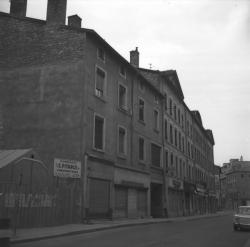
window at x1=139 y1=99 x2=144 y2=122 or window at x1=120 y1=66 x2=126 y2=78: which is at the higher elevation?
window at x1=120 y1=66 x2=126 y2=78

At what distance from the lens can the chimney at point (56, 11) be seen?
81.9ft

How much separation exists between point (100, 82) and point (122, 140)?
4831mm

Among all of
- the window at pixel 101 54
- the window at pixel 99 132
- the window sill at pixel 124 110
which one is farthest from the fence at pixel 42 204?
the window at pixel 101 54

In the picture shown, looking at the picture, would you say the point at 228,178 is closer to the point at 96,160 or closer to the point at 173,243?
the point at 96,160

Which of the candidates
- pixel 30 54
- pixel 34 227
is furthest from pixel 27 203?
pixel 30 54

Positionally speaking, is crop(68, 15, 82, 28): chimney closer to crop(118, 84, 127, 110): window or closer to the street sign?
crop(118, 84, 127, 110): window

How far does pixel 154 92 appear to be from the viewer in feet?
118

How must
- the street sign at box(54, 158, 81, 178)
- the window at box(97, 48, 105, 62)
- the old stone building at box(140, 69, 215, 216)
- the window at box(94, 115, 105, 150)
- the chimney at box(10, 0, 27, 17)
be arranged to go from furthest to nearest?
the old stone building at box(140, 69, 215, 216), the chimney at box(10, 0, 27, 17), the window at box(97, 48, 105, 62), the window at box(94, 115, 105, 150), the street sign at box(54, 158, 81, 178)

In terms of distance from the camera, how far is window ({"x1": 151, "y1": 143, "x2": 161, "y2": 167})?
115 ft

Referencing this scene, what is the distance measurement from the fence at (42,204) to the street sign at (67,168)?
65cm

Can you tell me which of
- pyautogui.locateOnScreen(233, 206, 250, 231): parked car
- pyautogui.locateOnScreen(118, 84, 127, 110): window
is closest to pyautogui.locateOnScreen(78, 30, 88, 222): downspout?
pyautogui.locateOnScreen(118, 84, 127, 110): window

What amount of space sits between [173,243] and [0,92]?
15786 millimetres

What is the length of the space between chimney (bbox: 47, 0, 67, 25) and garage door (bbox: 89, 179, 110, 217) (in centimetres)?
952

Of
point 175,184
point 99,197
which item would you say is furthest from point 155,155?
point 99,197
